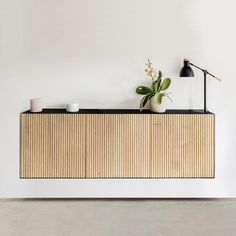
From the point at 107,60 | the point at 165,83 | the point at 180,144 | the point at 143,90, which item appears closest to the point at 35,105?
the point at 107,60

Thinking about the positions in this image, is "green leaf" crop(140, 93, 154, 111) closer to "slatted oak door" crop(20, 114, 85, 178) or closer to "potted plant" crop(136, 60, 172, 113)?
"potted plant" crop(136, 60, 172, 113)

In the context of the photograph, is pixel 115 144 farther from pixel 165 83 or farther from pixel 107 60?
pixel 107 60

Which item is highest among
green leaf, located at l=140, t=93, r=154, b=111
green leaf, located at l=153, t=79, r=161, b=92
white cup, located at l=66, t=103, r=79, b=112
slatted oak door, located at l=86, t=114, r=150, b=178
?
green leaf, located at l=153, t=79, r=161, b=92

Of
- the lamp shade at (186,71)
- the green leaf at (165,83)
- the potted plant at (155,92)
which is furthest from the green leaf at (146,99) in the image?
the lamp shade at (186,71)

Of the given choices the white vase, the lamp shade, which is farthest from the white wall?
the white vase

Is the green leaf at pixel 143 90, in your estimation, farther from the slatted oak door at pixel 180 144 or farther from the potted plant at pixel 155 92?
the slatted oak door at pixel 180 144

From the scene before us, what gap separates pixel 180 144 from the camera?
3.57 meters

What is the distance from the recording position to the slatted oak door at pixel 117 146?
11.7ft

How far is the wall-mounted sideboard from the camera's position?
3.56 m

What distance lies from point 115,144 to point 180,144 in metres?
0.63
